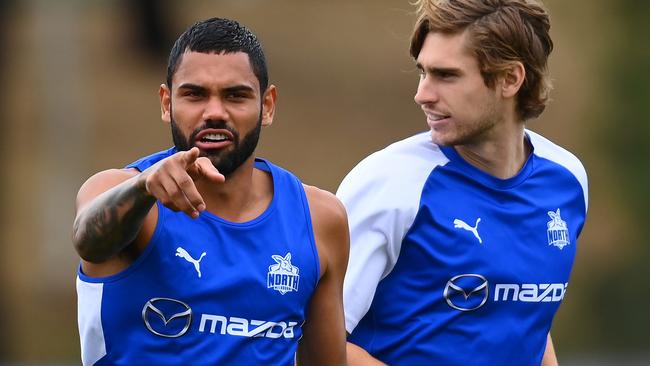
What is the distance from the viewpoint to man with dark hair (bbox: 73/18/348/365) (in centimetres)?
500

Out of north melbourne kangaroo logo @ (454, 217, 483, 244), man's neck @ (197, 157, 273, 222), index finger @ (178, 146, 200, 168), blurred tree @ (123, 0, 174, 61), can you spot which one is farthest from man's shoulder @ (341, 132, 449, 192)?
blurred tree @ (123, 0, 174, 61)

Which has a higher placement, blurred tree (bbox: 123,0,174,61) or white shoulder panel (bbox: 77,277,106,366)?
white shoulder panel (bbox: 77,277,106,366)

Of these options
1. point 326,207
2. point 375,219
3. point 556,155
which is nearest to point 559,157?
point 556,155

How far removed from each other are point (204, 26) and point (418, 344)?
1.57 meters

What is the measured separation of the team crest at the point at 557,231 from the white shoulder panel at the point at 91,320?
203 centimetres

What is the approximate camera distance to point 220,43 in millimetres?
5207

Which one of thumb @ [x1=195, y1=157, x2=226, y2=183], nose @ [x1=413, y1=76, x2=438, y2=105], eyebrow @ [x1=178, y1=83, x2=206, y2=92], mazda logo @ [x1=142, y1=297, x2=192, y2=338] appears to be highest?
eyebrow @ [x1=178, y1=83, x2=206, y2=92]

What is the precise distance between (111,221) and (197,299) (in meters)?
0.51

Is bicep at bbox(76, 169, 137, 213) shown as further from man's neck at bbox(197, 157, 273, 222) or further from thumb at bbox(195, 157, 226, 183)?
thumb at bbox(195, 157, 226, 183)

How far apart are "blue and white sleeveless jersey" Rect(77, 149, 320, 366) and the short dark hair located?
396 millimetres

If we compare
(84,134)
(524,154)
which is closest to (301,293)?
(524,154)

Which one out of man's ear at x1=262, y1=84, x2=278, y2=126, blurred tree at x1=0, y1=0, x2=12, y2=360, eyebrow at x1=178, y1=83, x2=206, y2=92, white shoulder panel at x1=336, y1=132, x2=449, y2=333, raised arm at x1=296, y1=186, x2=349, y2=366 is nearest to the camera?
eyebrow at x1=178, y1=83, x2=206, y2=92

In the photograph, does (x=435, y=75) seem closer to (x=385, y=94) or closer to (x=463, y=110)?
(x=463, y=110)

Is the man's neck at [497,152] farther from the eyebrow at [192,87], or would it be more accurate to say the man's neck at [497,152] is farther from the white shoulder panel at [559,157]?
the eyebrow at [192,87]
